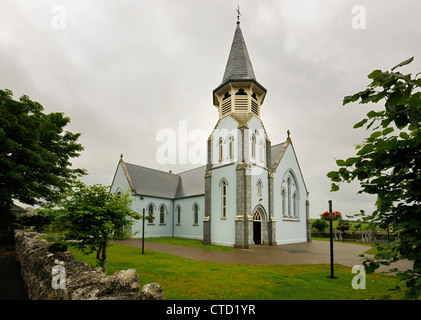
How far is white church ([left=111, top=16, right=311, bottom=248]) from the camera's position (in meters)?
21.0

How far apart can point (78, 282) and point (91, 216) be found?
10.4 feet

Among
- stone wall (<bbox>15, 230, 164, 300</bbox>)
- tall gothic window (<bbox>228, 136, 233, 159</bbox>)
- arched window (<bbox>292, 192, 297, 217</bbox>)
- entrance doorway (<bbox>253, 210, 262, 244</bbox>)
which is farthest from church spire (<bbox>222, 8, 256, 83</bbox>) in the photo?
stone wall (<bbox>15, 230, 164, 300</bbox>)

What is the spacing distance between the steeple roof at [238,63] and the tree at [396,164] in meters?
22.5

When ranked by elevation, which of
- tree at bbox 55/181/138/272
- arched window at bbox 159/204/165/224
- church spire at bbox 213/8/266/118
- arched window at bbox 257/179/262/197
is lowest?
arched window at bbox 159/204/165/224

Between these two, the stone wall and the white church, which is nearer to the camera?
the stone wall

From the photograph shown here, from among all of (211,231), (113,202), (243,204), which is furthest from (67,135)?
(113,202)

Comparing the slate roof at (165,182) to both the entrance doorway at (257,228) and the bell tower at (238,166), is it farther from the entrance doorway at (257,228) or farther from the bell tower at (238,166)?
the entrance doorway at (257,228)

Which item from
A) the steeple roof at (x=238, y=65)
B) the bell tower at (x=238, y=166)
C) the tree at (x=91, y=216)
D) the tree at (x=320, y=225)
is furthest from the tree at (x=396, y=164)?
the tree at (x=320, y=225)

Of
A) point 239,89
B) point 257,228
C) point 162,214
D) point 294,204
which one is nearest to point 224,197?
point 257,228

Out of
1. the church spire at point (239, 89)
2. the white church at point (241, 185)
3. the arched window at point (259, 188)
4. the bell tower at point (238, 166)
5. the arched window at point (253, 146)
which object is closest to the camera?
the bell tower at point (238, 166)

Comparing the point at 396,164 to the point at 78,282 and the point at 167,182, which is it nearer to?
the point at 78,282

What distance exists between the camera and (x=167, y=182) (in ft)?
116

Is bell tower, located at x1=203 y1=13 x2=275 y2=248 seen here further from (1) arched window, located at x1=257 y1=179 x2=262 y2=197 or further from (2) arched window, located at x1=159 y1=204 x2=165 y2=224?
(2) arched window, located at x1=159 y1=204 x2=165 y2=224

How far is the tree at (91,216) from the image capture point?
270 inches
